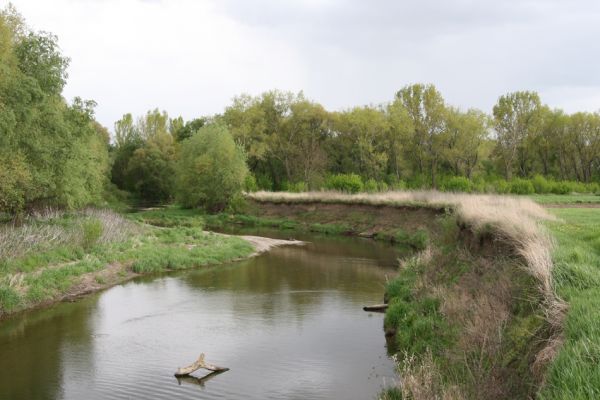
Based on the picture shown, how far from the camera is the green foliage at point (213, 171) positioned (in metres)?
58.6

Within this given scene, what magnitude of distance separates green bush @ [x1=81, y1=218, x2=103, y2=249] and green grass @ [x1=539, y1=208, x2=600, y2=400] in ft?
65.9

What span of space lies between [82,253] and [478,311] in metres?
18.2

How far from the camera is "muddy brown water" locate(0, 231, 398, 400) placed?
1208 centimetres

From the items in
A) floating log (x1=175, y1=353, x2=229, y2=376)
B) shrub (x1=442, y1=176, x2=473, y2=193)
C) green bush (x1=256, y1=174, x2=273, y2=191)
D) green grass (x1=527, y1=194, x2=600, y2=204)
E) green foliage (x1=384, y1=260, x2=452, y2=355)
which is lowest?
floating log (x1=175, y1=353, x2=229, y2=376)

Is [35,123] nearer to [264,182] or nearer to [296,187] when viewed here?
[296,187]

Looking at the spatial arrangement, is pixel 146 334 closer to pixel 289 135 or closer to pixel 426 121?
pixel 426 121

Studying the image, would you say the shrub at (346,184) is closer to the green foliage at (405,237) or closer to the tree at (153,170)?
the green foliage at (405,237)

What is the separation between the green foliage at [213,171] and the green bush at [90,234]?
3185 cm

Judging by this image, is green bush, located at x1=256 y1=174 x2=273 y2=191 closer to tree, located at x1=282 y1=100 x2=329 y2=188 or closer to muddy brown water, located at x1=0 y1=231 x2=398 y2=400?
tree, located at x1=282 y1=100 x2=329 y2=188

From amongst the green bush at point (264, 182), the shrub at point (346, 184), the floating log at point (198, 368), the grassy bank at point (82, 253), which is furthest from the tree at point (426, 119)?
the floating log at point (198, 368)

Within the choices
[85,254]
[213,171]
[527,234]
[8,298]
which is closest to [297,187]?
[213,171]

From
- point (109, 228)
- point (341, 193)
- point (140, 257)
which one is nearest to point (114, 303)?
point (140, 257)

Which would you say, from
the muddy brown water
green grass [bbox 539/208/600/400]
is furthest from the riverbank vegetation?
the muddy brown water

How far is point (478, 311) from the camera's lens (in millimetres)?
11211
